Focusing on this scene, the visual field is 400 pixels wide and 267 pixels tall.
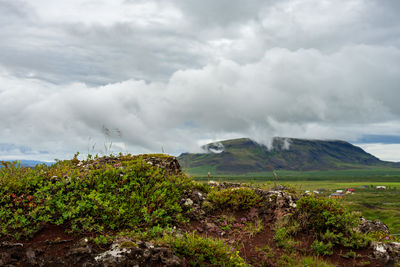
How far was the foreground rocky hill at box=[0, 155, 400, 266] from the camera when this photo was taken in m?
6.85

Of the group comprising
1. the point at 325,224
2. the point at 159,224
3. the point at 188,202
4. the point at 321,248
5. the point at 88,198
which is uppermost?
the point at 88,198

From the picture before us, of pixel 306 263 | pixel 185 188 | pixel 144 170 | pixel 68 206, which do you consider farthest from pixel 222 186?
pixel 68 206

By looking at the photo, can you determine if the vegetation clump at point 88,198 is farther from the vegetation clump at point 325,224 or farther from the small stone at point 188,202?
the vegetation clump at point 325,224

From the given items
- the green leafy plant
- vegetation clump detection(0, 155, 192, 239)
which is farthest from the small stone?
the green leafy plant

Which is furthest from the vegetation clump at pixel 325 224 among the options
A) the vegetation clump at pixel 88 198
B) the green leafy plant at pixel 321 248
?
the vegetation clump at pixel 88 198

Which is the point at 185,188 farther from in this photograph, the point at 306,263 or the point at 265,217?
the point at 306,263

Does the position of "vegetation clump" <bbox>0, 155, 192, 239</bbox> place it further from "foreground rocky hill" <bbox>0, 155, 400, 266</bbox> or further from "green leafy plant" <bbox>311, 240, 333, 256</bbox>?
"green leafy plant" <bbox>311, 240, 333, 256</bbox>

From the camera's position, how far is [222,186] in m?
14.3

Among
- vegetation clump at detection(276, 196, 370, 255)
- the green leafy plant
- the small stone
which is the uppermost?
the small stone

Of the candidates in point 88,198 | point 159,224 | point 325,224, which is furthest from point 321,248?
point 88,198

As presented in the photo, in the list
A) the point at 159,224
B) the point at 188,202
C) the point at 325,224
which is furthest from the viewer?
the point at 188,202

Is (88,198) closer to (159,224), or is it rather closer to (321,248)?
(159,224)

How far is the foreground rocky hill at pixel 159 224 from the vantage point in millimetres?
6852

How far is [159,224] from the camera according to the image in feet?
29.0
